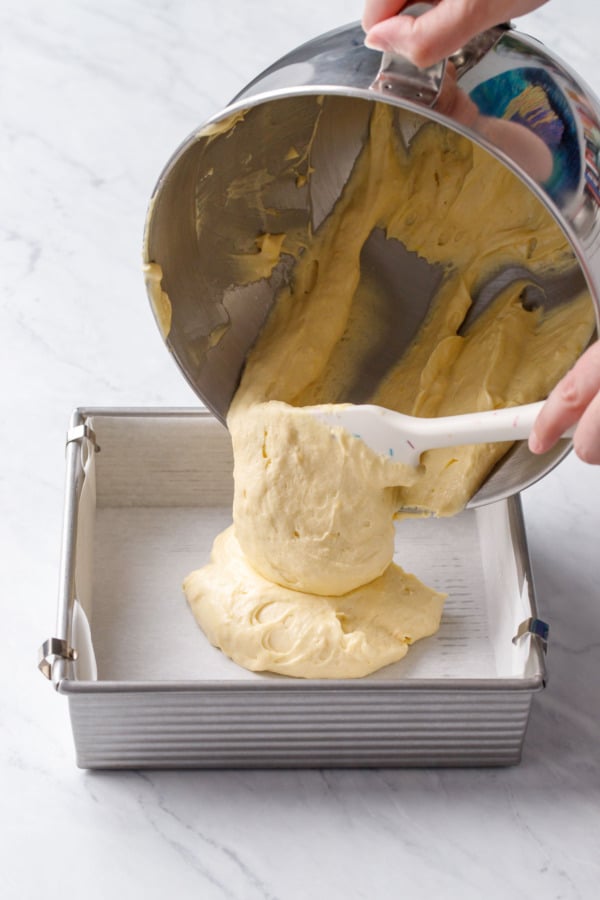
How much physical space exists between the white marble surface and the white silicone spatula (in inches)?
13.0

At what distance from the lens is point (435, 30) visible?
3.77 feet

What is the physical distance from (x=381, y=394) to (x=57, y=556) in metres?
0.42

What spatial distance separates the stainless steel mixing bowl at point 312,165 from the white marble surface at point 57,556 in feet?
0.96

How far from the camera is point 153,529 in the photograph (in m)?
1.66

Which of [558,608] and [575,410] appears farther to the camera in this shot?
[558,608]

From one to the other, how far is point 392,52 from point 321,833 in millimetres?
729

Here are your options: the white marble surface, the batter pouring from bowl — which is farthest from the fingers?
the white marble surface

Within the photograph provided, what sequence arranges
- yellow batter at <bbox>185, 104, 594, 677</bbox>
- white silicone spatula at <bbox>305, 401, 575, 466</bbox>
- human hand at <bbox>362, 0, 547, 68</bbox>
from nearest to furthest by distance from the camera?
1. human hand at <bbox>362, 0, 547, 68</bbox>
2. white silicone spatula at <bbox>305, 401, 575, 466</bbox>
3. yellow batter at <bbox>185, 104, 594, 677</bbox>

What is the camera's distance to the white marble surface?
4.43ft

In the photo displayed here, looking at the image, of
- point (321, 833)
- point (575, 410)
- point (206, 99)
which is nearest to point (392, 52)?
point (575, 410)

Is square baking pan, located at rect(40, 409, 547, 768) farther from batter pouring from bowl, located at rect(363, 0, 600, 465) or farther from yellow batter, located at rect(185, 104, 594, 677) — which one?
batter pouring from bowl, located at rect(363, 0, 600, 465)

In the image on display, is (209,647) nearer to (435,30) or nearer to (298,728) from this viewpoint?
(298,728)

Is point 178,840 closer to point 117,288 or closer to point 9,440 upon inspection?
point 9,440

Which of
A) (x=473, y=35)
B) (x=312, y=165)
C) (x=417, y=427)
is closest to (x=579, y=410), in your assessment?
(x=417, y=427)
